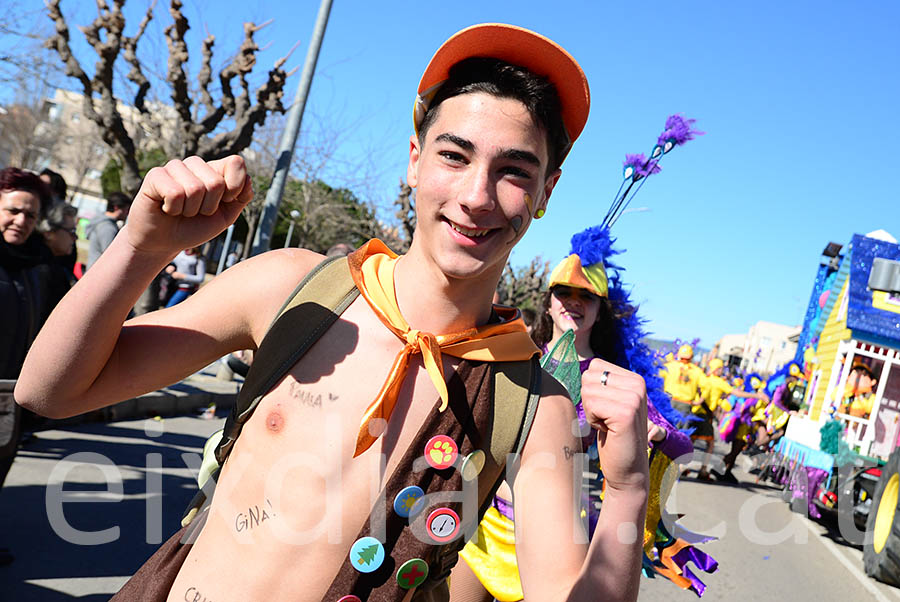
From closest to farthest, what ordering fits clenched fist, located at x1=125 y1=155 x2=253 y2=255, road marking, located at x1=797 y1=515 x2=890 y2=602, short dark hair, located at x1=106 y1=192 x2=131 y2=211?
clenched fist, located at x1=125 y1=155 x2=253 y2=255, road marking, located at x1=797 y1=515 x2=890 y2=602, short dark hair, located at x1=106 y1=192 x2=131 y2=211

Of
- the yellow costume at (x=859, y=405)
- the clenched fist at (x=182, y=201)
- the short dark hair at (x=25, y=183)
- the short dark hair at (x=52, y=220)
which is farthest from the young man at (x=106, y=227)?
the yellow costume at (x=859, y=405)

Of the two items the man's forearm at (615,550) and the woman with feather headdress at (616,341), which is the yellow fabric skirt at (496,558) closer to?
the woman with feather headdress at (616,341)

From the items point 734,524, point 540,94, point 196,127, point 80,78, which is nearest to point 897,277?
point 734,524

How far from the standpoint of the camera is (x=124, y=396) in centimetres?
152

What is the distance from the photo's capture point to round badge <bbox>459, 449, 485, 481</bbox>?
157cm

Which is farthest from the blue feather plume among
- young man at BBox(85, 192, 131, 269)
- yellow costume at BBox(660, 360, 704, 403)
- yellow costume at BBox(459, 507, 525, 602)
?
yellow costume at BBox(660, 360, 704, 403)

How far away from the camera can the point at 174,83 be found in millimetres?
9945

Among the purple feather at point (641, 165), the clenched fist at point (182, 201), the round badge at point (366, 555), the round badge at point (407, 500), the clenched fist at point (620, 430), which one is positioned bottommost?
the round badge at point (366, 555)

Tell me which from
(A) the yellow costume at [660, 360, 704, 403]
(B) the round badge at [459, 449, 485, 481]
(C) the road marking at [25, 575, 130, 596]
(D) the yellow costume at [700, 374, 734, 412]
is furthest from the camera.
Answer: (D) the yellow costume at [700, 374, 734, 412]

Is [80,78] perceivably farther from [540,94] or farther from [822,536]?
[822,536]

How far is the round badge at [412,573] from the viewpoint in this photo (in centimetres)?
150

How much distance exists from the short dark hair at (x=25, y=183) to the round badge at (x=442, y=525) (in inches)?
143

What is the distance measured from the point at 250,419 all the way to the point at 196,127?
9724 millimetres

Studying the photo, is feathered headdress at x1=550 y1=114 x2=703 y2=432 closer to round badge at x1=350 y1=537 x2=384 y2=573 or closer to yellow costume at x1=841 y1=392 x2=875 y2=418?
round badge at x1=350 y1=537 x2=384 y2=573
